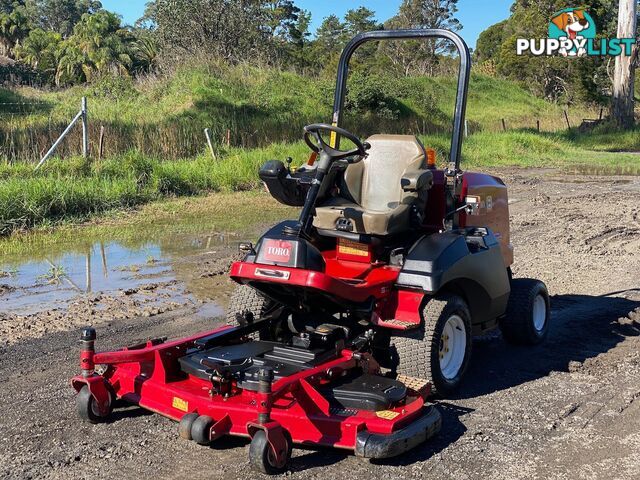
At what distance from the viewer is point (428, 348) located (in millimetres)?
4617

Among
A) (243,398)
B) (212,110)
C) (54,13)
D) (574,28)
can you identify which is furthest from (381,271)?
(54,13)

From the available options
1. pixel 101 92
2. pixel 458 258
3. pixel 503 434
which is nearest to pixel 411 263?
pixel 458 258

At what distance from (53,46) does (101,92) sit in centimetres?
2551

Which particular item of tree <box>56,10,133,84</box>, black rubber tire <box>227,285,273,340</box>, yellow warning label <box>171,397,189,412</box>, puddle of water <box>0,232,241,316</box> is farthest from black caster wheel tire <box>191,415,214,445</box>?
tree <box>56,10,133,84</box>

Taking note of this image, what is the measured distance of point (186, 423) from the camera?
402 centimetres

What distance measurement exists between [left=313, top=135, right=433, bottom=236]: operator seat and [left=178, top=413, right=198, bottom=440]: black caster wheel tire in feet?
5.22

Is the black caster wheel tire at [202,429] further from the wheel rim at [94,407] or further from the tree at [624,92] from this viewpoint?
the tree at [624,92]

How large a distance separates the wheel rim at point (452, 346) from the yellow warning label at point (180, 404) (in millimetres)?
1633

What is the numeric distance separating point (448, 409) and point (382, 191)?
1578 millimetres

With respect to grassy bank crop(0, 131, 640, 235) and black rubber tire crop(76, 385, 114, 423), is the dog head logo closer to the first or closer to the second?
grassy bank crop(0, 131, 640, 235)

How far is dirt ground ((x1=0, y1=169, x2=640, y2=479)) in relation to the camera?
3.88m

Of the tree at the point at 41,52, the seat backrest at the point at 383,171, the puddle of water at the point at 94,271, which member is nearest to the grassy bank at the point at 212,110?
the puddle of water at the point at 94,271

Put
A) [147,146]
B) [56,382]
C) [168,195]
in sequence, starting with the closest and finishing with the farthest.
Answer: [56,382] → [168,195] → [147,146]

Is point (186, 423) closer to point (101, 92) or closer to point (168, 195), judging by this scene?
point (168, 195)
